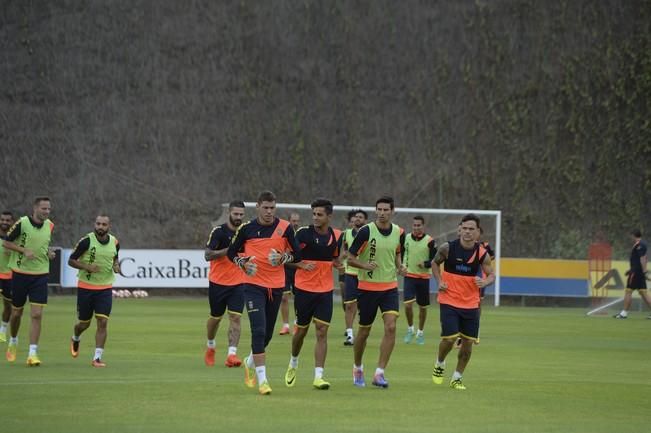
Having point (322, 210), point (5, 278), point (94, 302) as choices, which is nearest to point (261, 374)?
point (322, 210)

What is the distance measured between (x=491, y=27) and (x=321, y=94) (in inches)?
325

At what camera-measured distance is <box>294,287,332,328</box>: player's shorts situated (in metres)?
14.7

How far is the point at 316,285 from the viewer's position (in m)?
14.8

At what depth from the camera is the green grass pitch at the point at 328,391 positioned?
11602 millimetres

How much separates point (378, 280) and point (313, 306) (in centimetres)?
97

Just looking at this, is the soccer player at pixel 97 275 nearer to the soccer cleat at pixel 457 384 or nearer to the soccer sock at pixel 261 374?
the soccer sock at pixel 261 374

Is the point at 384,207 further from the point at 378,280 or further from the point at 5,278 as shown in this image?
the point at 5,278

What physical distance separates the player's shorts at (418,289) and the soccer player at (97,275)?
7477 millimetres

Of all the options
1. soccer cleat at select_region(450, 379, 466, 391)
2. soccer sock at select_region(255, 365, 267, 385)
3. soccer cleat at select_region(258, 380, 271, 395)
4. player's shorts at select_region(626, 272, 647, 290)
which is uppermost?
soccer sock at select_region(255, 365, 267, 385)

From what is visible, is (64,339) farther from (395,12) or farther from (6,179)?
(395,12)

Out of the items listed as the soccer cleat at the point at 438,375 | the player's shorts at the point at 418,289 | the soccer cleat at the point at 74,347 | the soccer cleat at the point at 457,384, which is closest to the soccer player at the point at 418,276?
the player's shorts at the point at 418,289

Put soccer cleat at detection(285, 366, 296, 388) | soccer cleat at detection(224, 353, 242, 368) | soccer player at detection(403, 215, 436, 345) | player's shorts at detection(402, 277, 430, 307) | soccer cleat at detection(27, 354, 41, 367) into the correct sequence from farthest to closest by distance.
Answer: player's shorts at detection(402, 277, 430, 307), soccer player at detection(403, 215, 436, 345), soccer cleat at detection(224, 353, 242, 368), soccer cleat at detection(27, 354, 41, 367), soccer cleat at detection(285, 366, 296, 388)

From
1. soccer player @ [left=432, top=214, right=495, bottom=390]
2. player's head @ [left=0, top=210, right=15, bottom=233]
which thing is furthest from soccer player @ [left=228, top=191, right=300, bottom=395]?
player's head @ [left=0, top=210, right=15, bottom=233]

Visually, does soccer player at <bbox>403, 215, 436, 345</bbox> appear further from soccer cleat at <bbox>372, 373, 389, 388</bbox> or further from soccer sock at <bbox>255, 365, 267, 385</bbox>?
soccer sock at <bbox>255, 365, 267, 385</bbox>
